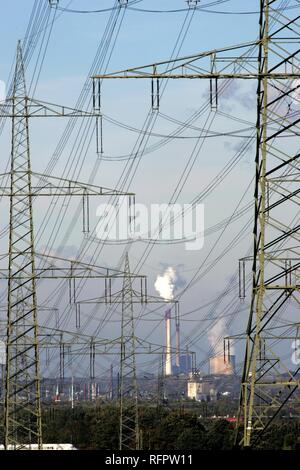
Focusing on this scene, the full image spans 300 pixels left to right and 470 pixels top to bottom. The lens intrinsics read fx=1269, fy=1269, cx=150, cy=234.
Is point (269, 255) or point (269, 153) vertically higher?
point (269, 153)

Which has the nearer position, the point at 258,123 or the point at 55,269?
the point at 258,123

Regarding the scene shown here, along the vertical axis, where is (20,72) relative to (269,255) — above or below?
above

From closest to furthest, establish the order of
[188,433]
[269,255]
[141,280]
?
[269,255], [141,280], [188,433]

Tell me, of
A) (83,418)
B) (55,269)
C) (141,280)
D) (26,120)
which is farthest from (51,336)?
(83,418)

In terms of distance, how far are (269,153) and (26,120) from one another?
61.0ft

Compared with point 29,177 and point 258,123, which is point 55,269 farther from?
point 258,123

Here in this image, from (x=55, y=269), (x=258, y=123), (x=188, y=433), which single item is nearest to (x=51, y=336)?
(x=55, y=269)

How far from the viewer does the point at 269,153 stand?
36969 mm
